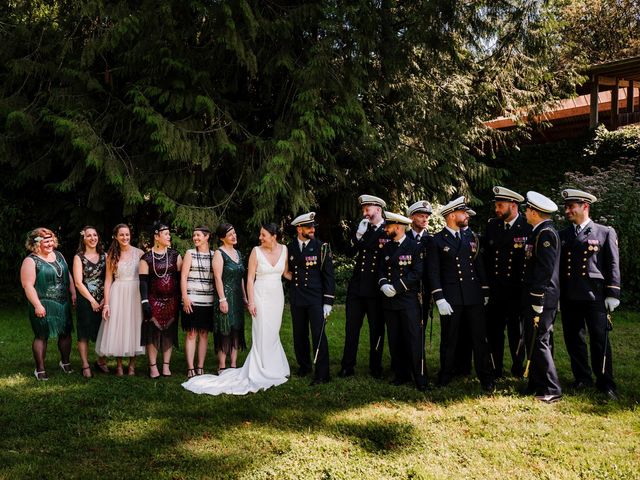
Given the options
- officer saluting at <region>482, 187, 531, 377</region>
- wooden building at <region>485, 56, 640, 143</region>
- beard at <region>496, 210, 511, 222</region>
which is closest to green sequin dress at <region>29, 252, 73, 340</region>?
officer saluting at <region>482, 187, 531, 377</region>

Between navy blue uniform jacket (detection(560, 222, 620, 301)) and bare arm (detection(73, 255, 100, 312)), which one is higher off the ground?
navy blue uniform jacket (detection(560, 222, 620, 301))

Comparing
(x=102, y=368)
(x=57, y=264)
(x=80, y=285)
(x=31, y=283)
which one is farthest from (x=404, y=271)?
(x=31, y=283)

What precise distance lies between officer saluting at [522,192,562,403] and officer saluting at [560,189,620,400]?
31 centimetres

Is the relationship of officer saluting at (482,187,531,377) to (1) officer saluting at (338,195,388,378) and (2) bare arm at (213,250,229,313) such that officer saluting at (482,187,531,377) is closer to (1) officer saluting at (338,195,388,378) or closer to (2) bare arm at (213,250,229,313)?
(1) officer saluting at (338,195,388,378)

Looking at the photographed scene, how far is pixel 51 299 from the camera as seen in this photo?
6773 mm

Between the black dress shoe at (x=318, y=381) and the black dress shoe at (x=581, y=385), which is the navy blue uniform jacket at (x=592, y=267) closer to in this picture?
the black dress shoe at (x=581, y=385)

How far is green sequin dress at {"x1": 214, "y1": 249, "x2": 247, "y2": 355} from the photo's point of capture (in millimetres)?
6945

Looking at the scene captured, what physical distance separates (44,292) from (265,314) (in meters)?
2.42

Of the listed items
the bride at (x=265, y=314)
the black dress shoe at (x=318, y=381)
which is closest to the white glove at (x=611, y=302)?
the black dress shoe at (x=318, y=381)

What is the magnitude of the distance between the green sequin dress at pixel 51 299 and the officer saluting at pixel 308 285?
2524 millimetres

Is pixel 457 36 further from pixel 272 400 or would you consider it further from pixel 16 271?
pixel 16 271

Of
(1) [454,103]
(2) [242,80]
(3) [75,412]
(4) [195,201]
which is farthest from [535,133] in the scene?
(3) [75,412]

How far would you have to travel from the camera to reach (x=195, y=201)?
1080cm


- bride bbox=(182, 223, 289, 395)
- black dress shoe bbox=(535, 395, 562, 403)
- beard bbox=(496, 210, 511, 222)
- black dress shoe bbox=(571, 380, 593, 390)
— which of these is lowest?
black dress shoe bbox=(535, 395, 562, 403)
